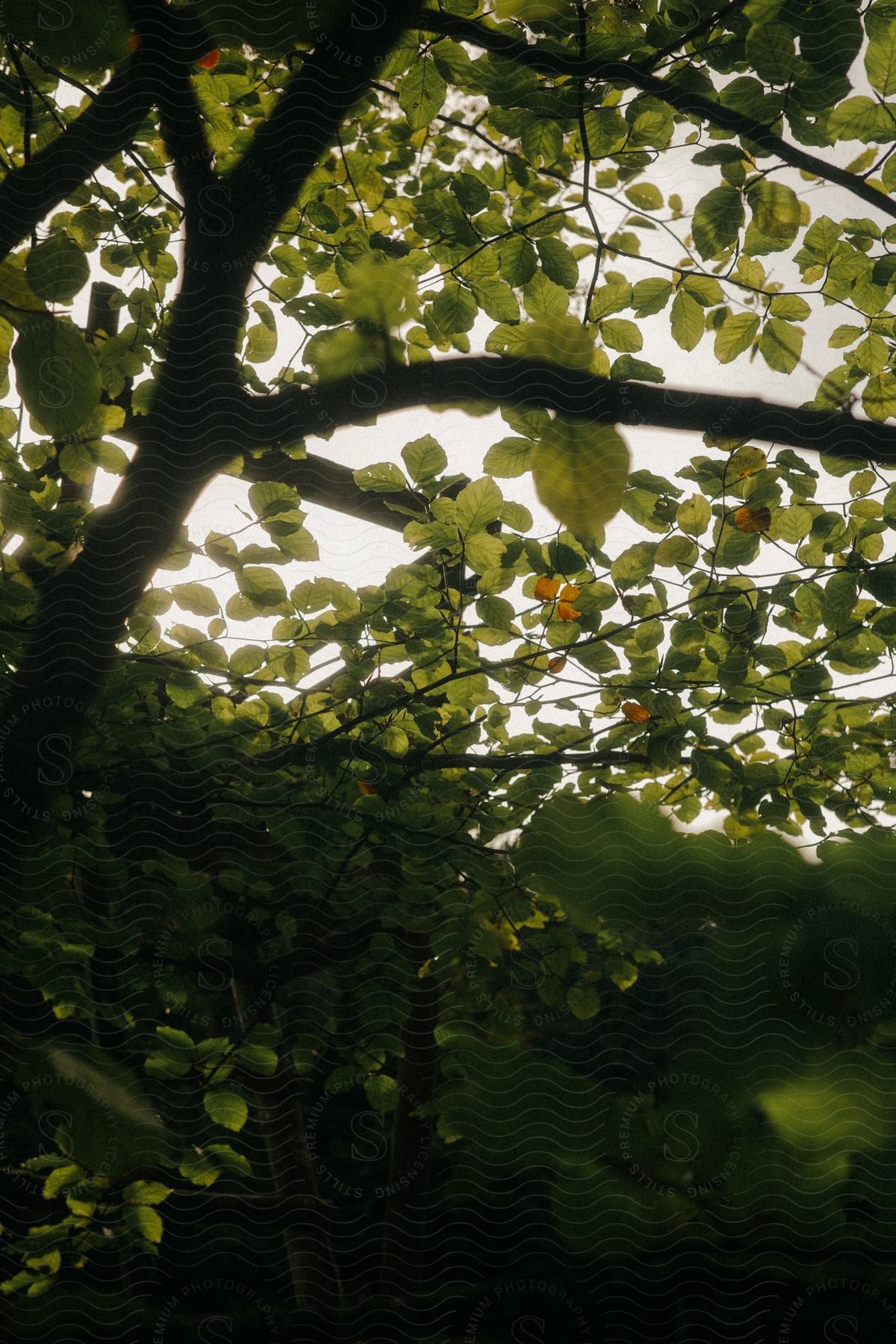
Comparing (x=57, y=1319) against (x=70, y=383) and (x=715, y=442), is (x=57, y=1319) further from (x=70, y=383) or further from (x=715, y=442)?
(x=715, y=442)

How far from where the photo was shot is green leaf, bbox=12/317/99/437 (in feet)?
2.00

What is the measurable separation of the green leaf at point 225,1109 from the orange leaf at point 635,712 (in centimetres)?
107

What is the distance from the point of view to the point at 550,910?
70.6 inches

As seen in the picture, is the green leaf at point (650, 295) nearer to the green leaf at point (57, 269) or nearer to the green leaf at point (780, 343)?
the green leaf at point (780, 343)

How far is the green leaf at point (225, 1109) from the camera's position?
1.49 metres

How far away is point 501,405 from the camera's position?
1.23 meters

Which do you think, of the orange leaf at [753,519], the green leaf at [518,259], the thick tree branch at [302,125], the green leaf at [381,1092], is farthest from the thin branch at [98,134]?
the green leaf at [381,1092]

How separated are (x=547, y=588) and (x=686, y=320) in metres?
0.47

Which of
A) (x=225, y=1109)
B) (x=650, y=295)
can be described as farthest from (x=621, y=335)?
(x=225, y=1109)

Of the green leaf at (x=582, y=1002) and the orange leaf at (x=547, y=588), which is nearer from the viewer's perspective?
the orange leaf at (x=547, y=588)

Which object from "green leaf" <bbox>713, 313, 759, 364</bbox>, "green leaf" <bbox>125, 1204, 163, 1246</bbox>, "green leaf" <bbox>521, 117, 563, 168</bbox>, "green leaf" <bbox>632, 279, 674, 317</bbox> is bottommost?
"green leaf" <bbox>125, 1204, 163, 1246</bbox>

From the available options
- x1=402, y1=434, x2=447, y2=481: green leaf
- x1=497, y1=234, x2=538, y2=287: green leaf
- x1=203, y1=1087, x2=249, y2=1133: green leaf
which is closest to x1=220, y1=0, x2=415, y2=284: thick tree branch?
x1=497, y1=234, x2=538, y2=287: green leaf

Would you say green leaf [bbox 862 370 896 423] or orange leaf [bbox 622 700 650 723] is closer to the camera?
green leaf [bbox 862 370 896 423]

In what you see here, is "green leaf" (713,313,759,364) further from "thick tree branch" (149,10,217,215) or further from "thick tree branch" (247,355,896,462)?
"thick tree branch" (149,10,217,215)
